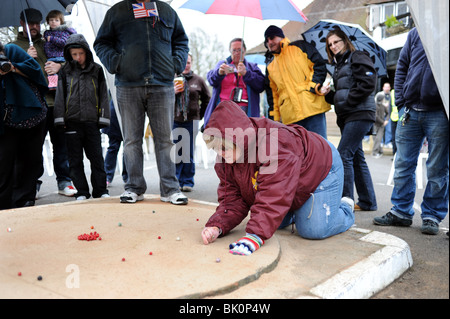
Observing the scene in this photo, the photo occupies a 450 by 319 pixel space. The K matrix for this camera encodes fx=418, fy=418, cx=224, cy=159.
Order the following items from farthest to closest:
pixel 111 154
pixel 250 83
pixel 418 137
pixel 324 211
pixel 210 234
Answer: pixel 111 154
pixel 250 83
pixel 418 137
pixel 324 211
pixel 210 234

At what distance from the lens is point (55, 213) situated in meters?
Result: 3.99

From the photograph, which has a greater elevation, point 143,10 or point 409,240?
point 143,10

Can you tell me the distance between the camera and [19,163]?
4.91 m

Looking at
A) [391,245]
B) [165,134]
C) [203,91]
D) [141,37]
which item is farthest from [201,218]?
[203,91]

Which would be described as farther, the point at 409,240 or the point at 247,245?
the point at 409,240

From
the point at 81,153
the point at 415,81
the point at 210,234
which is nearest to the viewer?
the point at 210,234

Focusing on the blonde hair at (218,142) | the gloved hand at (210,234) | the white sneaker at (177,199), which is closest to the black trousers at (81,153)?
the white sneaker at (177,199)

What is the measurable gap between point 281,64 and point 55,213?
3.00 m

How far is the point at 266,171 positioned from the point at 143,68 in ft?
6.98

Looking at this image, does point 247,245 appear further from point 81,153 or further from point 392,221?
point 81,153

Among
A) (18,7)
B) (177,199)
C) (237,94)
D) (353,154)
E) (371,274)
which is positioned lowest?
(177,199)

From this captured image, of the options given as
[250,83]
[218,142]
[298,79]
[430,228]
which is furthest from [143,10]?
[430,228]

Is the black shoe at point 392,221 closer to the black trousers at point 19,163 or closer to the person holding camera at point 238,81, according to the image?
the person holding camera at point 238,81
